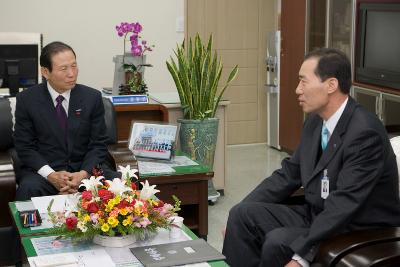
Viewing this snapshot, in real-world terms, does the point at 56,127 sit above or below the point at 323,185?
above

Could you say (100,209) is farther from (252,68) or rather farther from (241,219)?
(252,68)

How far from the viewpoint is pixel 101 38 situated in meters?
6.85

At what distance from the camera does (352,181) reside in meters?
2.85

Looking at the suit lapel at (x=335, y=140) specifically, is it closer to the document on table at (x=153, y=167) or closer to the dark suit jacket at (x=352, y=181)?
the dark suit jacket at (x=352, y=181)

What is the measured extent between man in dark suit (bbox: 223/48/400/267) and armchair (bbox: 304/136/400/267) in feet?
0.30

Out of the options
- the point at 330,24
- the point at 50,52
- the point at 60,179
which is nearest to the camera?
the point at 60,179

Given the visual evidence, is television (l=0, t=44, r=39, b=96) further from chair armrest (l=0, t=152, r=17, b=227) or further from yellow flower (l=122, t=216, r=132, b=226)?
yellow flower (l=122, t=216, r=132, b=226)

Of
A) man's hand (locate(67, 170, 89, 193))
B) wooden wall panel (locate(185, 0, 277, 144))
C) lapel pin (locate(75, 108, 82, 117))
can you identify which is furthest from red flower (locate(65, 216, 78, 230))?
wooden wall panel (locate(185, 0, 277, 144))

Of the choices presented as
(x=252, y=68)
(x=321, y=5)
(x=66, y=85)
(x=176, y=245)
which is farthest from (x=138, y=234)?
(x=252, y=68)

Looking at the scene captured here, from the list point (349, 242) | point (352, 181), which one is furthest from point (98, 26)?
point (349, 242)

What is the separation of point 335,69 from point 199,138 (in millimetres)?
2085

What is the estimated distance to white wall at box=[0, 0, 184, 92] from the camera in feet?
21.7

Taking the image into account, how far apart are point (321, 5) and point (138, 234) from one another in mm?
4149

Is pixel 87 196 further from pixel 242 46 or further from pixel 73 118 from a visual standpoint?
pixel 242 46
